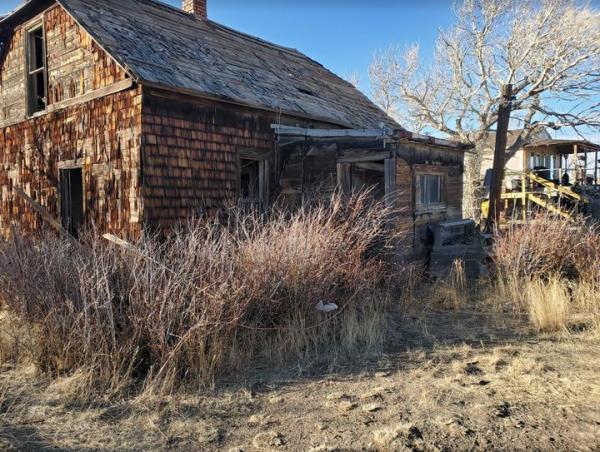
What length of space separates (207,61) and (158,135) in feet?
9.76

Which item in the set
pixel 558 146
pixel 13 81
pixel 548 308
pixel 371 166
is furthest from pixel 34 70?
pixel 558 146

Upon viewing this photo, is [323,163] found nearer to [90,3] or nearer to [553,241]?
[553,241]

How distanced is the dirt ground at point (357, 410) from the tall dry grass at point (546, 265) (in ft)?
6.32

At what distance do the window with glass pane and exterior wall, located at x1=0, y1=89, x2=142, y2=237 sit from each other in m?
5.73

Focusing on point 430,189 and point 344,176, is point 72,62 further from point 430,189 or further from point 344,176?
point 430,189

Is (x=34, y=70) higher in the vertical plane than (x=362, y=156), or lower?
higher

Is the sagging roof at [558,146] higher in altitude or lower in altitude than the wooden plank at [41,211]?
higher

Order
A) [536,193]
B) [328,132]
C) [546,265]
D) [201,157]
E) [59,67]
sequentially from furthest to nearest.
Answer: [536,193], [59,67], [328,132], [201,157], [546,265]

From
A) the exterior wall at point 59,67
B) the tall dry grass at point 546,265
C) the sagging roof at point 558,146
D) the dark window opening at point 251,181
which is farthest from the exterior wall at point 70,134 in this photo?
the sagging roof at point 558,146

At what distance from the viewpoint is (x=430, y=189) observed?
35.3 feet

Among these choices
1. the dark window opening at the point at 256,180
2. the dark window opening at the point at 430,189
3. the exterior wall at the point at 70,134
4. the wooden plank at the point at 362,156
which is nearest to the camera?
the exterior wall at the point at 70,134

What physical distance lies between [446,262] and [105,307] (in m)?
7.00

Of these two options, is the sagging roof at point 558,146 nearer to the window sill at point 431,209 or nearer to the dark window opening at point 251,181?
the window sill at point 431,209

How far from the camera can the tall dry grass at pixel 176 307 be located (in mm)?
4469
